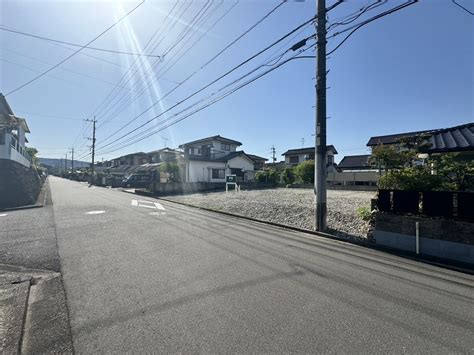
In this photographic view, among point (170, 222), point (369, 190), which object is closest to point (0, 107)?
point (170, 222)

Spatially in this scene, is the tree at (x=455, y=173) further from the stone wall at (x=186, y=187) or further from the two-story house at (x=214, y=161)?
the two-story house at (x=214, y=161)

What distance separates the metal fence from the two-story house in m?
24.3

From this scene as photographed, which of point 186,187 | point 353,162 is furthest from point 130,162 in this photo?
point 353,162

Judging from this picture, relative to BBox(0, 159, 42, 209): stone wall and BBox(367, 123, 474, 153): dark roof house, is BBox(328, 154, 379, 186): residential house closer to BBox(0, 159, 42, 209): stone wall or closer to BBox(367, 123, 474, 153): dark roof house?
BBox(367, 123, 474, 153): dark roof house

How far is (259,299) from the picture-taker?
357cm

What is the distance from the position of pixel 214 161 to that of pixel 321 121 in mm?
23907

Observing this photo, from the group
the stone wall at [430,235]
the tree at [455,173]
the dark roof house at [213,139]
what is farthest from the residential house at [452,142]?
the dark roof house at [213,139]

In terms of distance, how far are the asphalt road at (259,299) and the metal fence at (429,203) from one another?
1338 mm

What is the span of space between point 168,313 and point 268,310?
1265 mm

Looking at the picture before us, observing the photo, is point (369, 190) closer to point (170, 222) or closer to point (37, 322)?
point (170, 222)

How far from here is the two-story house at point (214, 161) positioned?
97.8 ft

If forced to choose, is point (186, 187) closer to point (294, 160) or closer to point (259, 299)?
point (259, 299)

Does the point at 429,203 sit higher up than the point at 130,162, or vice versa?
the point at 130,162

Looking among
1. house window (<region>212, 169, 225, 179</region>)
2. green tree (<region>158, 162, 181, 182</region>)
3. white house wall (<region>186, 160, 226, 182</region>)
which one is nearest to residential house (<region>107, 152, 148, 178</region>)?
house window (<region>212, 169, 225, 179</region>)
